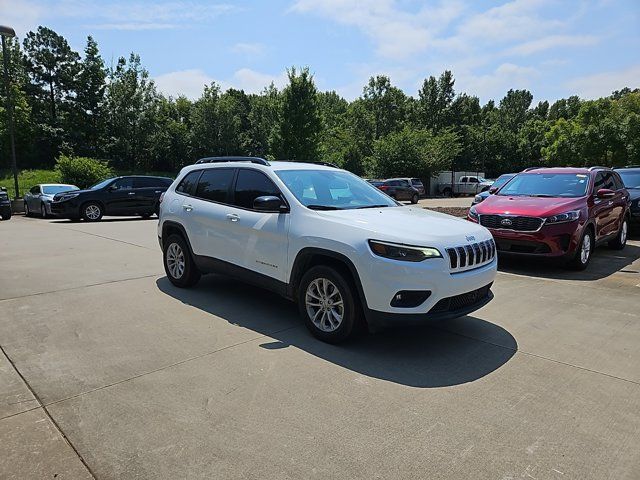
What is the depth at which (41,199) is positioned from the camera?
17938 mm

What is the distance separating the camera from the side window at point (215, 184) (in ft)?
18.5

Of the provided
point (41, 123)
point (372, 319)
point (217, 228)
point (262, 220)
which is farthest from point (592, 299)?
point (41, 123)

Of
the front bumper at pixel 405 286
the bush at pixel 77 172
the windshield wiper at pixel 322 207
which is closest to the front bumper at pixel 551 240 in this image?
the front bumper at pixel 405 286

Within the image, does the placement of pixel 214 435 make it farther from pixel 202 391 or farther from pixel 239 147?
pixel 239 147

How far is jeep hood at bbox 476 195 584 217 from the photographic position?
24.7ft

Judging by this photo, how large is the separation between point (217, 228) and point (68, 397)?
8.62 ft

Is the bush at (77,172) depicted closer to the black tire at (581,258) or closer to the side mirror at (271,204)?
the side mirror at (271,204)

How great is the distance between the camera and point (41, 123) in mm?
53438

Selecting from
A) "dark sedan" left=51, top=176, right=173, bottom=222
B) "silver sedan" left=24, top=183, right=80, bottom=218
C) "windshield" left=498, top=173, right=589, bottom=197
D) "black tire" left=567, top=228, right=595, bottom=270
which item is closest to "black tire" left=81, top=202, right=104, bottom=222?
"dark sedan" left=51, top=176, right=173, bottom=222

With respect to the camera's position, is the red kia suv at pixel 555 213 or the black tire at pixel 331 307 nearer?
the black tire at pixel 331 307

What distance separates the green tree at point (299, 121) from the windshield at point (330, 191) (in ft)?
117

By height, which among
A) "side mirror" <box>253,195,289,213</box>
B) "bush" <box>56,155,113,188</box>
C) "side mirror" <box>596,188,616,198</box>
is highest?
"bush" <box>56,155,113,188</box>

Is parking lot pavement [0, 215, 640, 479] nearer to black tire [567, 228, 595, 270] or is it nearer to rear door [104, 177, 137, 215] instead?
black tire [567, 228, 595, 270]

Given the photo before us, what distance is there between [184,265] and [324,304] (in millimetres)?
2681
